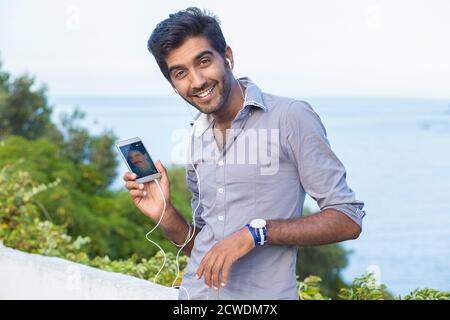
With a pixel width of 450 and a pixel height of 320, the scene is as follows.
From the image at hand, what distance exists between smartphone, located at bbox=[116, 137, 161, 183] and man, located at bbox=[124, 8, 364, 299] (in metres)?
0.03

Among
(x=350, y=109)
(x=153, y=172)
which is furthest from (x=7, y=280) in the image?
(x=350, y=109)

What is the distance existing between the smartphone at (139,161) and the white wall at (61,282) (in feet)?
4.11

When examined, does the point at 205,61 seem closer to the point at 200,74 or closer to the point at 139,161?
the point at 200,74

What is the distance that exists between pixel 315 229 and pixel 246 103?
38 cm

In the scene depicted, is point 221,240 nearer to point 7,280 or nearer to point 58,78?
point 7,280

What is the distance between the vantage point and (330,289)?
15805 millimetres

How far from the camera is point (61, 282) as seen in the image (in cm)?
405

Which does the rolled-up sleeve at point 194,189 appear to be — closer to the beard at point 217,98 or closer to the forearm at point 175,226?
the forearm at point 175,226

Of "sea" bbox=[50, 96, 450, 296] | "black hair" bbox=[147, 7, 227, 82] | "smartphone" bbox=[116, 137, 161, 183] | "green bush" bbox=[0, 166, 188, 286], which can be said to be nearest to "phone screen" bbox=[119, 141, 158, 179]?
"smartphone" bbox=[116, 137, 161, 183]

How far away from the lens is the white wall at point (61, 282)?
3.62 meters

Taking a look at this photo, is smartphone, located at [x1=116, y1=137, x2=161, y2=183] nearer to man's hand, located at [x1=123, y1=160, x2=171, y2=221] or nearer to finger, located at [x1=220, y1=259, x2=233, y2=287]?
man's hand, located at [x1=123, y1=160, x2=171, y2=221]

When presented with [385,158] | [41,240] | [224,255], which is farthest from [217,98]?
[385,158]

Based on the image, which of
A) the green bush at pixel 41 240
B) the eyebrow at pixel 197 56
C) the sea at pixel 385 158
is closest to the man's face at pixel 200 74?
the eyebrow at pixel 197 56
